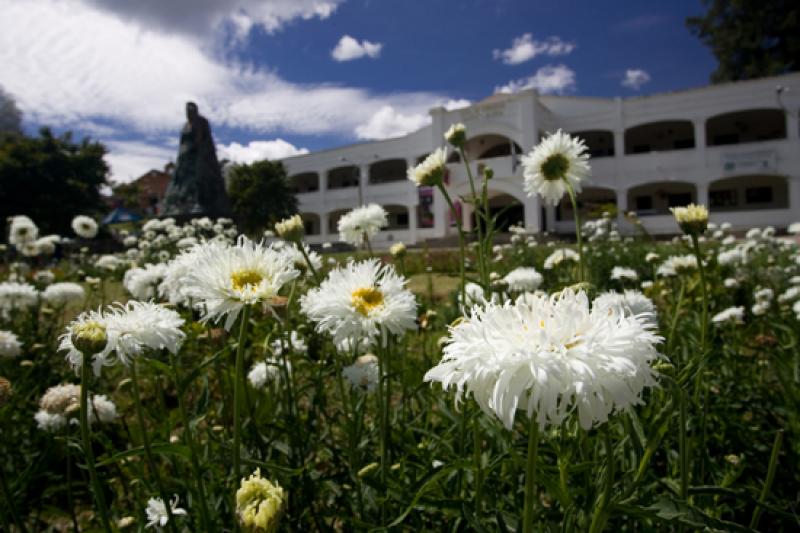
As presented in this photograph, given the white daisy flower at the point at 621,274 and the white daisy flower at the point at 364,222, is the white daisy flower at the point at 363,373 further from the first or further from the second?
the white daisy flower at the point at 621,274

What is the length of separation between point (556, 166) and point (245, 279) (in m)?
1.29

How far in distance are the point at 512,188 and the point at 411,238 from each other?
7.14m

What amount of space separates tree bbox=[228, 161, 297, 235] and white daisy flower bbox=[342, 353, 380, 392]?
→ 29.6 m

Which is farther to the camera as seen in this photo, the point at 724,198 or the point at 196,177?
the point at 724,198

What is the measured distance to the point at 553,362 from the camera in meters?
0.61

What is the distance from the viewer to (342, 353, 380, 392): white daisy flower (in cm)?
169

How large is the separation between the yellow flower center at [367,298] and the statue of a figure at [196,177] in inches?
658

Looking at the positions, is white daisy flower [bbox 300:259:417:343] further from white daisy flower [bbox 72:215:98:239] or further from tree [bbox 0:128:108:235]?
tree [bbox 0:128:108:235]

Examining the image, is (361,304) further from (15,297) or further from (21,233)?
(21,233)

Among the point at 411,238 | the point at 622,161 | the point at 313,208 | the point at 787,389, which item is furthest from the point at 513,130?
Result: the point at 787,389

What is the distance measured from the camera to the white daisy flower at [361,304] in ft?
4.15

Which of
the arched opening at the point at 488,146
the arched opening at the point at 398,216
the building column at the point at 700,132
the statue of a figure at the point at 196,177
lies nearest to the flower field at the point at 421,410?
the statue of a figure at the point at 196,177

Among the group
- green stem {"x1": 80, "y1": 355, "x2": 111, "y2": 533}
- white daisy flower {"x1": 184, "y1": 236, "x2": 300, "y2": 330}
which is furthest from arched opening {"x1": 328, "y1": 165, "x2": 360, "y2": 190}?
green stem {"x1": 80, "y1": 355, "x2": 111, "y2": 533}

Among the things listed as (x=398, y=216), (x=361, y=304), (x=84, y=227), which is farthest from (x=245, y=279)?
(x=398, y=216)
